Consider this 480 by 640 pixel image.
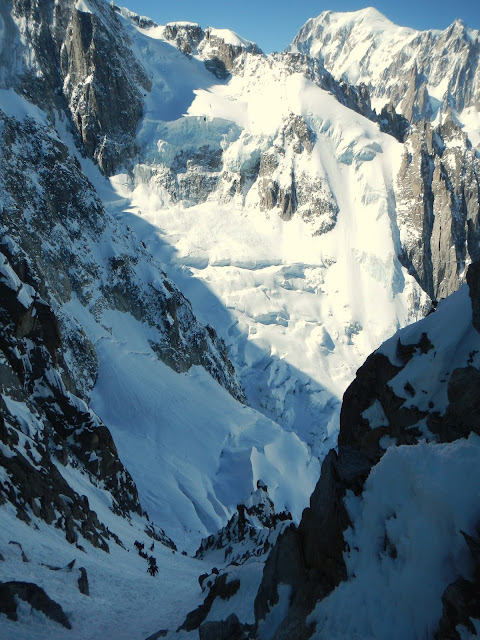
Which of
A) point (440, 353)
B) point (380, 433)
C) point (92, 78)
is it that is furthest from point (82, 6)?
point (440, 353)

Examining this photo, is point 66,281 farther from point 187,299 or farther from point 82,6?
point 82,6

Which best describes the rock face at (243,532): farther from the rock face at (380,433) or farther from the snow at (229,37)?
the snow at (229,37)

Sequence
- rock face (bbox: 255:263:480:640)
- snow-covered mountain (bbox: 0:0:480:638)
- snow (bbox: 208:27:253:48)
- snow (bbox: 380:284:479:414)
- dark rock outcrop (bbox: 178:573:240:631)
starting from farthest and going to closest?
snow (bbox: 208:27:253:48) < snow-covered mountain (bbox: 0:0:480:638) < snow (bbox: 380:284:479:414) < dark rock outcrop (bbox: 178:573:240:631) < rock face (bbox: 255:263:480:640)

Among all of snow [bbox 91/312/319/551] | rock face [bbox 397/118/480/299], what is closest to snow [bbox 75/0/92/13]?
rock face [bbox 397/118/480/299]

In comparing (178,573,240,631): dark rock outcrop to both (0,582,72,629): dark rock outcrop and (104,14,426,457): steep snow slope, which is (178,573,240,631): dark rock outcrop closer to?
(0,582,72,629): dark rock outcrop

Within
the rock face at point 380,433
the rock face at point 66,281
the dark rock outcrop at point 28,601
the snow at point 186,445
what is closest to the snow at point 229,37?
the rock face at point 66,281

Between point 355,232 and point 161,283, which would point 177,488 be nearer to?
point 161,283
